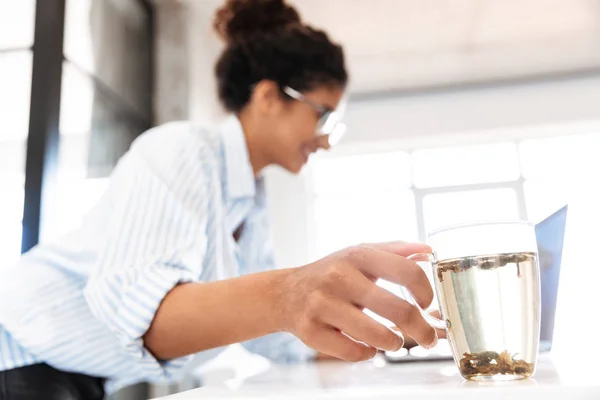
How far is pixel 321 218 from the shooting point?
3.17 metres

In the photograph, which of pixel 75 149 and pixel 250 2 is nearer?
pixel 250 2

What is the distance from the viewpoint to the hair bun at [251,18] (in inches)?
52.4

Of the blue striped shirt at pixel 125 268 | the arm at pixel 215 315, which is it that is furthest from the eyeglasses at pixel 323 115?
the arm at pixel 215 315

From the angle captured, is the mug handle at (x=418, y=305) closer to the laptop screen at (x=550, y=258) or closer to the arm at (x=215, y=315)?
the arm at (x=215, y=315)

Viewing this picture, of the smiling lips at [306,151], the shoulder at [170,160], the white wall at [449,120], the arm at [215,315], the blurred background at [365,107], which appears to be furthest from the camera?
the white wall at [449,120]

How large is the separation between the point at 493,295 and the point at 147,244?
42cm

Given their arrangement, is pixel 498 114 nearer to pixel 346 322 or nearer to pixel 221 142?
pixel 221 142

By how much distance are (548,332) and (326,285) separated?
2.12 ft

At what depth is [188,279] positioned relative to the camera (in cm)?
65

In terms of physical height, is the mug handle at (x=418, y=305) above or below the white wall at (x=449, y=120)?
below

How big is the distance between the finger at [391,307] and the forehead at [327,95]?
2.80 feet

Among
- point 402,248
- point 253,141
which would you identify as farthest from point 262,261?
point 402,248

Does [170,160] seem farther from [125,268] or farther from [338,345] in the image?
[338,345]

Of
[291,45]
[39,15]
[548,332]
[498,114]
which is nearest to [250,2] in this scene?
[291,45]
